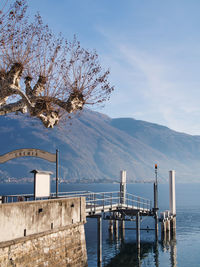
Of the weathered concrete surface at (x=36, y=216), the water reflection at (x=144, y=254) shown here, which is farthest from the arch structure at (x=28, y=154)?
the water reflection at (x=144, y=254)

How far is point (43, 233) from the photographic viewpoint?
686 inches

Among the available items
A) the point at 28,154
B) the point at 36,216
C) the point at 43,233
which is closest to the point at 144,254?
the point at 28,154

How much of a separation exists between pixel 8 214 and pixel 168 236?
95.7 feet

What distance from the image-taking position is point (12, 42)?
18.7 meters

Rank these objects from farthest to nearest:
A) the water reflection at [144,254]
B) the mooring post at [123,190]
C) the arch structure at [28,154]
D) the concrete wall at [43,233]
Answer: the mooring post at [123,190]
the water reflection at [144,254]
the arch structure at [28,154]
the concrete wall at [43,233]

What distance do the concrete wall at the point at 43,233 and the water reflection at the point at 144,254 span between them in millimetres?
9342

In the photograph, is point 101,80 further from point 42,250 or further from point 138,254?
point 138,254

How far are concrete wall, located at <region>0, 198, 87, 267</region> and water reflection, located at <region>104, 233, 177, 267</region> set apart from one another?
934 centimetres

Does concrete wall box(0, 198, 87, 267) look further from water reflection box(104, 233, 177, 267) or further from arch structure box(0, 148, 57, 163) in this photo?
water reflection box(104, 233, 177, 267)

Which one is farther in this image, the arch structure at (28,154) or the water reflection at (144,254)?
the water reflection at (144,254)

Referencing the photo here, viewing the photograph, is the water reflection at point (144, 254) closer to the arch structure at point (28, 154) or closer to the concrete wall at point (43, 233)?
the concrete wall at point (43, 233)

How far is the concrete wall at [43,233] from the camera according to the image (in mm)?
15023

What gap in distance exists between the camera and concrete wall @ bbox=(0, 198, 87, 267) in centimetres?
1502

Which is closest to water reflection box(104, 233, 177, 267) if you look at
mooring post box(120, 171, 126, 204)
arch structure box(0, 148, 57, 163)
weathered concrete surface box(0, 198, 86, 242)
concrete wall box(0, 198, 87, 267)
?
mooring post box(120, 171, 126, 204)
